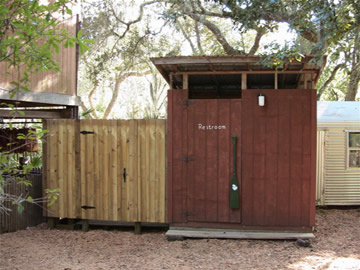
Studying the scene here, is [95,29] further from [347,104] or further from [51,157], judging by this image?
[347,104]

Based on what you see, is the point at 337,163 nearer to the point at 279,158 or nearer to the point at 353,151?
the point at 353,151

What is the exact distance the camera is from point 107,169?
6.99 m

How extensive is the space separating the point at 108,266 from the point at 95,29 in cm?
1197

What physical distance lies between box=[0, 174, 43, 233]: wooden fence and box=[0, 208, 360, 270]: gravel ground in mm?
178

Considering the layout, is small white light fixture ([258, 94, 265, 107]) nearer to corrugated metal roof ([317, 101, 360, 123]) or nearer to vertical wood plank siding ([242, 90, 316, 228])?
vertical wood plank siding ([242, 90, 316, 228])

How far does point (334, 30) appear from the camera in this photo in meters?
5.97

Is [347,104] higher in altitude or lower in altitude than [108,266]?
higher

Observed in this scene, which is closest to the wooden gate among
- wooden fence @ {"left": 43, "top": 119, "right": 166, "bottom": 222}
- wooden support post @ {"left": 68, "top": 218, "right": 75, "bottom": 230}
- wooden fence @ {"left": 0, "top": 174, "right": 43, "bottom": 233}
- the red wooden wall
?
the red wooden wall

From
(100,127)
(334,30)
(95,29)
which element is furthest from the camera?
(95,29)

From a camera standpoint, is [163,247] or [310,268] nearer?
[310,268]

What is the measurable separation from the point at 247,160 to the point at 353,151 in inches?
A: 183

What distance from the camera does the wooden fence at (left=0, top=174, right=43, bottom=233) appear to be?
6.85 meters

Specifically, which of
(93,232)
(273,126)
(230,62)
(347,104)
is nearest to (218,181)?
(273,126)

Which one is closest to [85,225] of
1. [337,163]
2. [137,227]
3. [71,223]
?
[71,223]
